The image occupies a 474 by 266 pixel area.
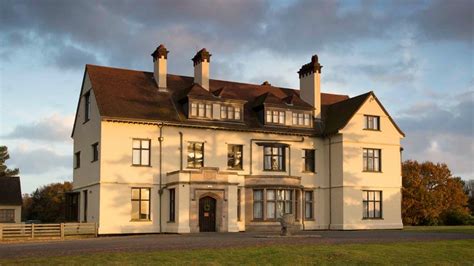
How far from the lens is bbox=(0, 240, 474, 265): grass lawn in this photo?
2169cm

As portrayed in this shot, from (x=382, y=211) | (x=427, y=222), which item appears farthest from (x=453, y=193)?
(x=382, y=211)


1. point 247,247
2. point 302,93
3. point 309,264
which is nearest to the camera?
point 309,264

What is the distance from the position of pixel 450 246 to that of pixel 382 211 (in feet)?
65.3

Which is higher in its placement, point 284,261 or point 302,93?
point 302,93

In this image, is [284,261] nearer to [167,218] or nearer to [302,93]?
[167,218]

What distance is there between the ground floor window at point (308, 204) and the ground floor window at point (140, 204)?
12179mm

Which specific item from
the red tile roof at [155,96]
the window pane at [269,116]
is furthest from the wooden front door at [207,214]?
the window pane at [269,116]

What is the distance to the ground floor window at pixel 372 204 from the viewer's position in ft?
155

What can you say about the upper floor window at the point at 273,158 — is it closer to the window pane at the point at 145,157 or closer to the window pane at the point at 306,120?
the window pane at the point at 306,120

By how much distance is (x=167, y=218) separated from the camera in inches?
1646

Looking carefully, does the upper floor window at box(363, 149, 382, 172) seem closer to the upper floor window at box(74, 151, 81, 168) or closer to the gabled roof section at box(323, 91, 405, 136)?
the gabled roof section at box(323, 91, 405, 136)

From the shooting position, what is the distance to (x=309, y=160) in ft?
157

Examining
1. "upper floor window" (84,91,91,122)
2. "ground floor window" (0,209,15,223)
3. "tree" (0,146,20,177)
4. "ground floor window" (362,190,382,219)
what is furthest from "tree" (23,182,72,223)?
"ground floor window" (362,190,382,219)

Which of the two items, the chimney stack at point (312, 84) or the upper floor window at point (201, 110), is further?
the chimney stack at point (312, 84)
